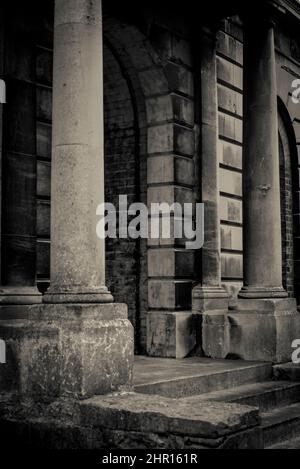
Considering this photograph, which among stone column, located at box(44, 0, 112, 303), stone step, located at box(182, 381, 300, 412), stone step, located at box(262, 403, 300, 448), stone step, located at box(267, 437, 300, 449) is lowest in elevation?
stone step, located at box(267, 437, 300, 449)

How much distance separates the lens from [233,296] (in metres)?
11.4

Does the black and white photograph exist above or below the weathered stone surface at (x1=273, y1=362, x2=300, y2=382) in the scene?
above

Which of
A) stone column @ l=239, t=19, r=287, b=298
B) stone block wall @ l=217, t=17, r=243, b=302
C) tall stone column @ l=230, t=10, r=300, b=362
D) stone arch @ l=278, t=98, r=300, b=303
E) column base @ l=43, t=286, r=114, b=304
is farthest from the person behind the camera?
stone arch @ l=278, t=98, r=300, b=303

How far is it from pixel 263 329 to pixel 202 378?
7.16 ft

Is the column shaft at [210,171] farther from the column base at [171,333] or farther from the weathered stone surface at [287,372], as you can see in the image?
the weathered stone surface at [287,372]

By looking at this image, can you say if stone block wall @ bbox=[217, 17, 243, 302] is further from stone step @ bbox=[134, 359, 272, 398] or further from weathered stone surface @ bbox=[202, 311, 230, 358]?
stone step @ bbox=[134, 359, 272, 398]

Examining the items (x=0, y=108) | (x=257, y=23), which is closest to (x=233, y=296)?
(x=257, y=23)

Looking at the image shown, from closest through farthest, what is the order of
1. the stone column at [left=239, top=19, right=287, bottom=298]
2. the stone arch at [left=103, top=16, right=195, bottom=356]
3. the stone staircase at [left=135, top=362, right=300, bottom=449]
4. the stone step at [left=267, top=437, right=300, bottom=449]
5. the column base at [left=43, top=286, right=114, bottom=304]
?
the column base at [left=43, top=286, right=114, bottom=304]
the stone step at [left=267, top=437, right=300, bottom=449]
the stone staircase at [left=135, top=362, right=300, bottom=449]
the stone column at [left=239, top=19, right=287, bottom=298]
the stone arch at [left=103, top=16, right=195, bottom=356]

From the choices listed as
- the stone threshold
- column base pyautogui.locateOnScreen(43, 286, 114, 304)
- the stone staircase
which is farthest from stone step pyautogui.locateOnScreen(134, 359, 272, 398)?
column base pyautogui.locateOnScreen(43, 286, 114, 304)

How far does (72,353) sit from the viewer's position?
6.13 metres

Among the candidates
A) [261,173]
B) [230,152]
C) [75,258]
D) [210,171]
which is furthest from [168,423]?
[230,152]

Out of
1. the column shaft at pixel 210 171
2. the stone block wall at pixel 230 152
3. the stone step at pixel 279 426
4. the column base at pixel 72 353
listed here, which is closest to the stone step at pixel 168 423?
the column base at pixel 72 353

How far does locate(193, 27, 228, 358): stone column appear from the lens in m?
10.3
